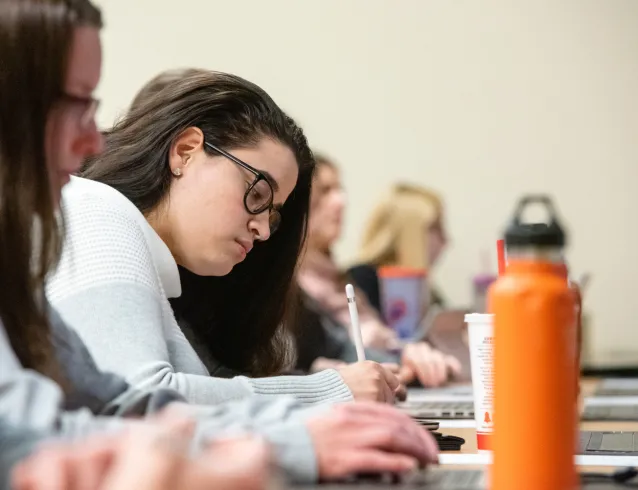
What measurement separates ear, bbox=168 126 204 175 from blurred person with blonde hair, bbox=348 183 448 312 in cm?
282

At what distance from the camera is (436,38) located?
4902mm

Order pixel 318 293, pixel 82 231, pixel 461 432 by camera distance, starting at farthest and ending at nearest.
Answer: pixel 318 293
pixel 461 432
pixel 82 231

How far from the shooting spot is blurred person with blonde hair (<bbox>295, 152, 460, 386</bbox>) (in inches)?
98.9

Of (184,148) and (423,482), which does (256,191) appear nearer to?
(184,148)

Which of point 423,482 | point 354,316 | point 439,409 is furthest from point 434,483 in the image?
point 439,409

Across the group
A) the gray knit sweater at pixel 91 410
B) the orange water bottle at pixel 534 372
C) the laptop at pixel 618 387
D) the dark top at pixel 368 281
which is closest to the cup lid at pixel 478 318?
the gray knit sweater at pixel 91 410

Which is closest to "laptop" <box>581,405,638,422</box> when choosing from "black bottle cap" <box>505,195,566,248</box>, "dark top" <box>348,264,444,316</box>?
"black bottle cap" <box>505,195,566,248</box>

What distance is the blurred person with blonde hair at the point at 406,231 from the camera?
15.2 ft

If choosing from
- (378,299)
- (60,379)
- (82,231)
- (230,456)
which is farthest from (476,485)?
(378,299)

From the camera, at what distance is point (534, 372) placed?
34.2 inches

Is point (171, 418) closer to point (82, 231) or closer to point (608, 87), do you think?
point (82, 231)

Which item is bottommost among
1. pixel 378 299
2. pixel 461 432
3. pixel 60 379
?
pixel 378 299

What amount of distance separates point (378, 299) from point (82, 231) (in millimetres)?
2899

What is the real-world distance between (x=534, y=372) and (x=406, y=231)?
382 centimetres
